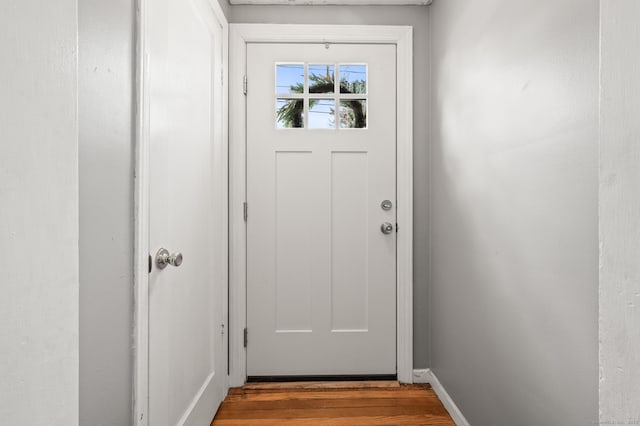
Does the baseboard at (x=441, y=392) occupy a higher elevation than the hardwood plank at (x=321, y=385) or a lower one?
higher

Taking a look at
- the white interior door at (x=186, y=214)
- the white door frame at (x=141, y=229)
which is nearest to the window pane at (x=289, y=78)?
the white interior door at (x=186, y=214)

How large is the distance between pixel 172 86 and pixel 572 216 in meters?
1.30

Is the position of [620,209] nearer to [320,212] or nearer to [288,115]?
[320,212]

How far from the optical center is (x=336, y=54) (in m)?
2.09

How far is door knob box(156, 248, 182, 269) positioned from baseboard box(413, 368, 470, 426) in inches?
55.7

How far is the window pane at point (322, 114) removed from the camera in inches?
82.4

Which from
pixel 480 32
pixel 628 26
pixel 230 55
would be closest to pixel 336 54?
pixel 230 55

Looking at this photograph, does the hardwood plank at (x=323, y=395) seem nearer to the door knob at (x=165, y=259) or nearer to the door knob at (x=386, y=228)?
the door knob at (x=386, y=228)

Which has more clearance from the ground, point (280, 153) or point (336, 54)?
point (336, 54)

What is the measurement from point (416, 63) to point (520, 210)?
1.22 meters

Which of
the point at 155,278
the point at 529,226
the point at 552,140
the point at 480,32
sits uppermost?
the point at 480,32

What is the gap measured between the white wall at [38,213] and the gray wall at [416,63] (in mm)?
1784

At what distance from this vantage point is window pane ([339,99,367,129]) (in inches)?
82.6

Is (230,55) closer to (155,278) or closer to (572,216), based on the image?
(155,278)
